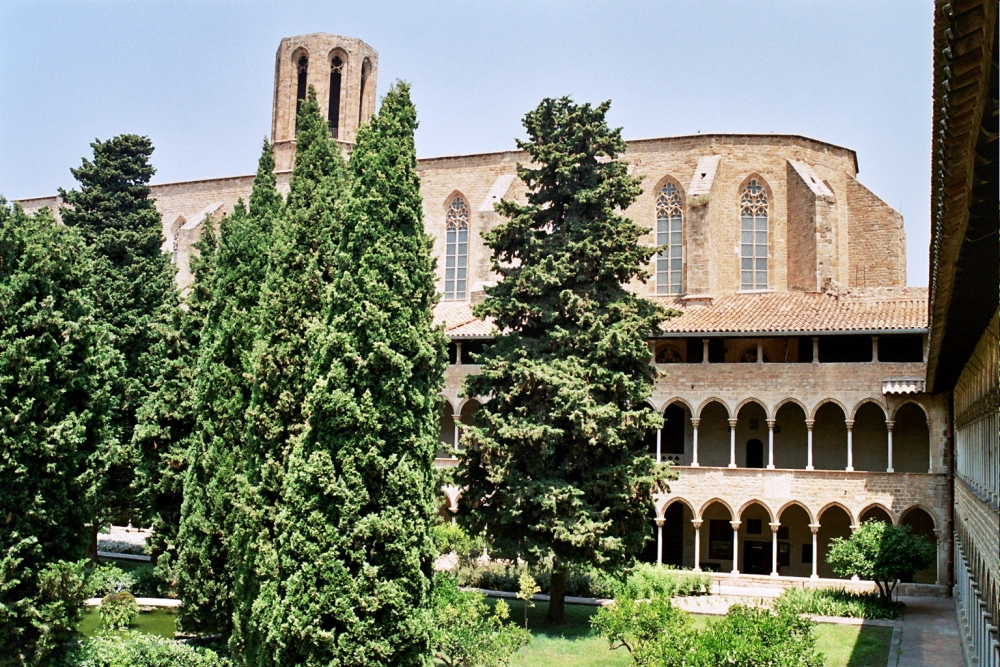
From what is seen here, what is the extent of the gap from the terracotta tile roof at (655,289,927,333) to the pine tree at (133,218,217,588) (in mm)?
12194

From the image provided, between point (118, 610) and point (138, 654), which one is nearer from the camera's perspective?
point (138, 654)

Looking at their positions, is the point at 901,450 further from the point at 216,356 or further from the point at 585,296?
the point at 216,356

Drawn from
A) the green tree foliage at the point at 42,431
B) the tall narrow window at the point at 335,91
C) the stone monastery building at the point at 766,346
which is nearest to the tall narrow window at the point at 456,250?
the stone monastery building at the point at 766,346

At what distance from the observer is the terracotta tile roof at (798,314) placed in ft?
77.7

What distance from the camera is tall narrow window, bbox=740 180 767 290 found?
30203 mm

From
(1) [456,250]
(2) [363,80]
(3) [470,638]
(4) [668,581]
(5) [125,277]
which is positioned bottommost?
(4) [668,581]

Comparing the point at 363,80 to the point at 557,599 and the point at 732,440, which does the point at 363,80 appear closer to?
the point at 732,440

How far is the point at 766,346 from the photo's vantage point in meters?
26.2

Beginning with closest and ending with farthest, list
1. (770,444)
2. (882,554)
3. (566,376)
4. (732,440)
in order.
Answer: (566,376) → (882,554) → (770,444) → (732,440)

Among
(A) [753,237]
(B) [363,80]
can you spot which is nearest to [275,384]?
(A) [753,237]

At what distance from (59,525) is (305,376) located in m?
A: 3.60

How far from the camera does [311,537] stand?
11711 millimetres

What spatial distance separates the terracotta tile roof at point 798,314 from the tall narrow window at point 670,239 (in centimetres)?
163

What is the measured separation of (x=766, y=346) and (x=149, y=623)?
1698cm
